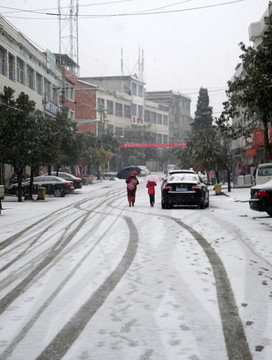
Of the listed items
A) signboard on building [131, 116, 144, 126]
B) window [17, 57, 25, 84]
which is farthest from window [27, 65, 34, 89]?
signboard on building [131, 116, 144, 126]

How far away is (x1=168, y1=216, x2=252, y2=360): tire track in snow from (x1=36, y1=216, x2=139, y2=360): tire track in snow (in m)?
1.28

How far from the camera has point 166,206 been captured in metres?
19.4

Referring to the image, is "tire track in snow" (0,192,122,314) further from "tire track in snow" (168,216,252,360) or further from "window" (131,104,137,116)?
"window" (131,104,137,116)

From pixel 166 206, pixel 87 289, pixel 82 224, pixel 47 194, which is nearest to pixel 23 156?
pixel 47 194

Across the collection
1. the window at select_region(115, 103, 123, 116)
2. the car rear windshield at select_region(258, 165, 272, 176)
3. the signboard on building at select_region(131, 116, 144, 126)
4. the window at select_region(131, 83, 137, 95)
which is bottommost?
the car rear windshield at select_region(258, 165, 272, 176)

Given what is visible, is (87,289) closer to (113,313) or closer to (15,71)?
(113,313)

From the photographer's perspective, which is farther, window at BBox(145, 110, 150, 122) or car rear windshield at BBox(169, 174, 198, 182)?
window at BBox(145, 110, 150, 122)

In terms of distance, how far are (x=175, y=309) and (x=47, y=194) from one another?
28075 mm

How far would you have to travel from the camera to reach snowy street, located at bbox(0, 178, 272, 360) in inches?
169

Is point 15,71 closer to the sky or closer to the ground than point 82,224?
closer to the sky

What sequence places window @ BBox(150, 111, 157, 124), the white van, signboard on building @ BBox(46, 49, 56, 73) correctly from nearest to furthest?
the white van
signboard on building @ BBox(46, 49, 56, 73)
window @ BBox(150, 111, 157, 124)

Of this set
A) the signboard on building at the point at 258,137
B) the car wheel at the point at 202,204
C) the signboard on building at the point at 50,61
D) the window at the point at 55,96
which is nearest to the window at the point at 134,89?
the window at the point at 55,96

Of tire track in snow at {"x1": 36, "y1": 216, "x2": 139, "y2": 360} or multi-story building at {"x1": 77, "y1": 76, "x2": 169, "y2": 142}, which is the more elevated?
multi-story building at {"x1": 77, "y1": 76, "x2": 169, "y2": 142}

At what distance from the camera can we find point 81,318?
507cm
